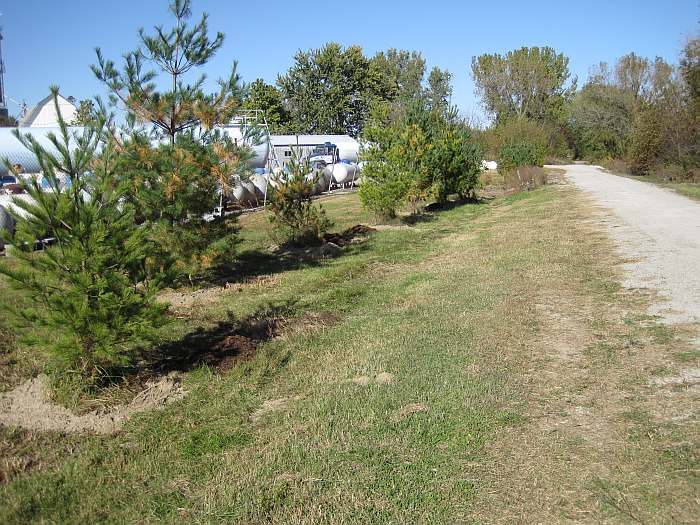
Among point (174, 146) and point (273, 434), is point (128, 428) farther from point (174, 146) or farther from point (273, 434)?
point (174, 146)

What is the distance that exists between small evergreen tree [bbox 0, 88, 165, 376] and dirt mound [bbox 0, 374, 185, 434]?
371 mm

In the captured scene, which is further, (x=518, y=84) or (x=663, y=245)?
(x=518, y=84)

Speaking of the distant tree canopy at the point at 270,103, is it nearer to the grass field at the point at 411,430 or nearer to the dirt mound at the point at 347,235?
the dirt mound at the point at 347,235

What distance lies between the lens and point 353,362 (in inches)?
234

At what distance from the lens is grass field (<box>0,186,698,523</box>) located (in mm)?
3574

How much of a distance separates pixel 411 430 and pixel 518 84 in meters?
74.6

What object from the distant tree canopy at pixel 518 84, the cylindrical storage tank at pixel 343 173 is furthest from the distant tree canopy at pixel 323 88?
the cylindrical storage tank at pixel 343 173

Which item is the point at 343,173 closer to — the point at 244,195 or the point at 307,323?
the point at 244,195

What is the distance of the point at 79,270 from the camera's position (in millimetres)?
4992

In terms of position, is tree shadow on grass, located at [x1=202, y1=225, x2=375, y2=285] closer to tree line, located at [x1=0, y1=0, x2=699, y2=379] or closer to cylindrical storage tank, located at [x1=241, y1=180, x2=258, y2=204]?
tree line, located at [x1=0, y1=0, x2=699, y2=379]

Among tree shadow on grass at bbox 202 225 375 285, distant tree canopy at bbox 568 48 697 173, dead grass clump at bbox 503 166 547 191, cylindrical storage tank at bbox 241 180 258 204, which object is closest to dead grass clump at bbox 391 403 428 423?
tree shadow on grass at bbox 202 225 375 285

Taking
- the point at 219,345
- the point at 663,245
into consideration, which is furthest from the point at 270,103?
the point at 219,345

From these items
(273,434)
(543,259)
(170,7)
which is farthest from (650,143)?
(273,434)

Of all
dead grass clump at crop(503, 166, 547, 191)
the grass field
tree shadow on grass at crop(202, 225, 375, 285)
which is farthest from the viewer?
dead grass clump at crop(503, 166, 547, 191)
